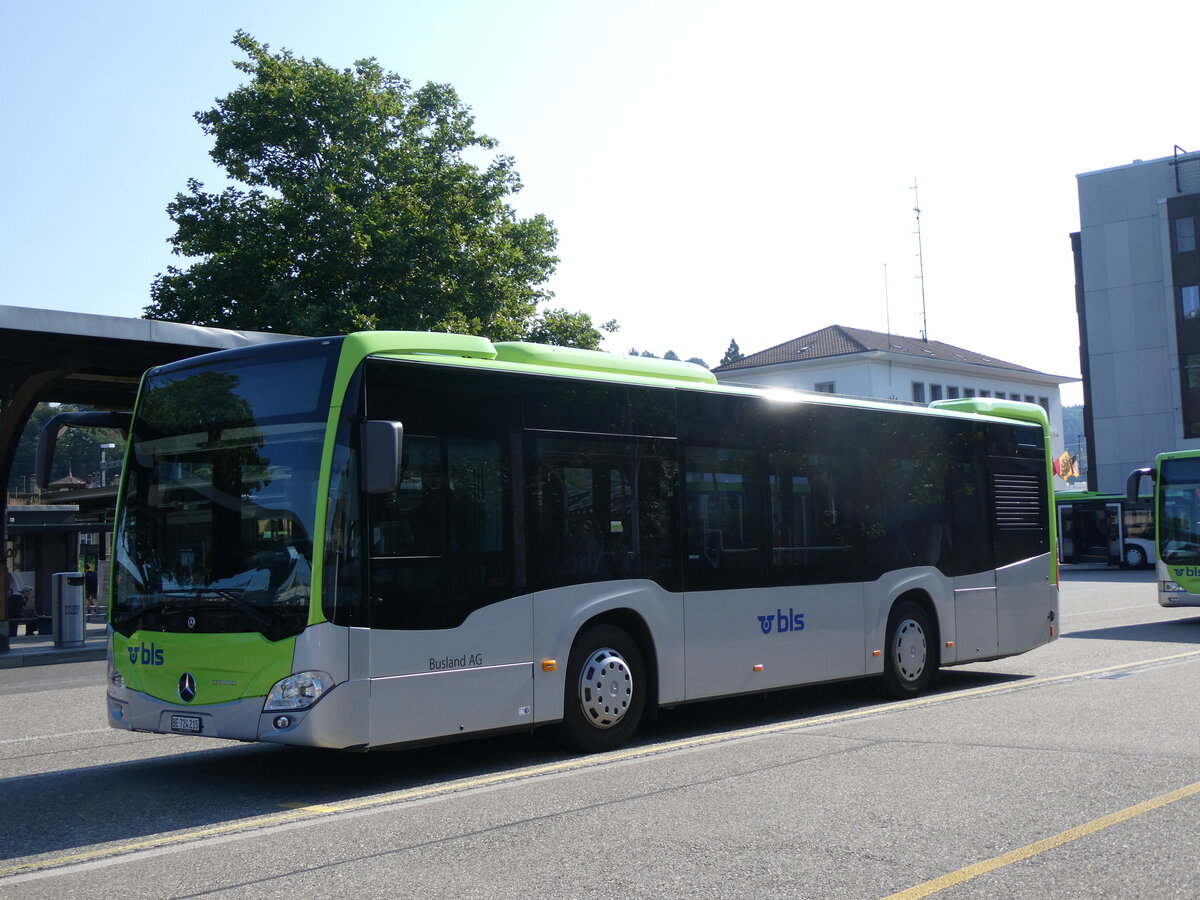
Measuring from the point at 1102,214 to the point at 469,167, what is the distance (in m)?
38.2

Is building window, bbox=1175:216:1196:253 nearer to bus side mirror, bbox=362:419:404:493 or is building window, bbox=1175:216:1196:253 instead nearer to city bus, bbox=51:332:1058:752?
city bus, bbox=51:332:1058:752

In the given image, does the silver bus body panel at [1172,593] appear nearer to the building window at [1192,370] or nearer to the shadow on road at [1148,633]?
the shadow on road at [1148,633]

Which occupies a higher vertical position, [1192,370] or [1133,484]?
[1192,370]

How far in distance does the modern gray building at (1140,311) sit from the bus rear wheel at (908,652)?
179 feet

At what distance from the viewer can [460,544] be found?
849 cm

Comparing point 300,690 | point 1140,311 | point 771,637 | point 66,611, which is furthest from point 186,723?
point 1140,311

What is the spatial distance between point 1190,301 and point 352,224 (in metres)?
43.2

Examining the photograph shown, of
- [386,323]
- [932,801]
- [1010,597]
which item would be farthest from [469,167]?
[932,801]

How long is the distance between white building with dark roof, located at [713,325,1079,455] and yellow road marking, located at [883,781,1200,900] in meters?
61.4

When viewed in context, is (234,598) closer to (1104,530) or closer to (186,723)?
(186,723)

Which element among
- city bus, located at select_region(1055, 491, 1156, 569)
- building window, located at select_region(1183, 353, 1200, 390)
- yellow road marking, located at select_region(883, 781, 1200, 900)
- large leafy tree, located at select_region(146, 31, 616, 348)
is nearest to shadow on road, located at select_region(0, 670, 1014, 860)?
yellow road marking, located at select_region(883, 781, 1200, 900)

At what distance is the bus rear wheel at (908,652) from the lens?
40.6 ft

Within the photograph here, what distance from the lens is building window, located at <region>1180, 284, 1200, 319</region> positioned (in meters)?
62.0

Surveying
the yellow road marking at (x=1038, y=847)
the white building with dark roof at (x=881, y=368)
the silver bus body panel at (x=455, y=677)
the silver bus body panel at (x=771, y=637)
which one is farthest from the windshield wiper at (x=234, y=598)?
the white building with dark roof at (x=881, y=368)
